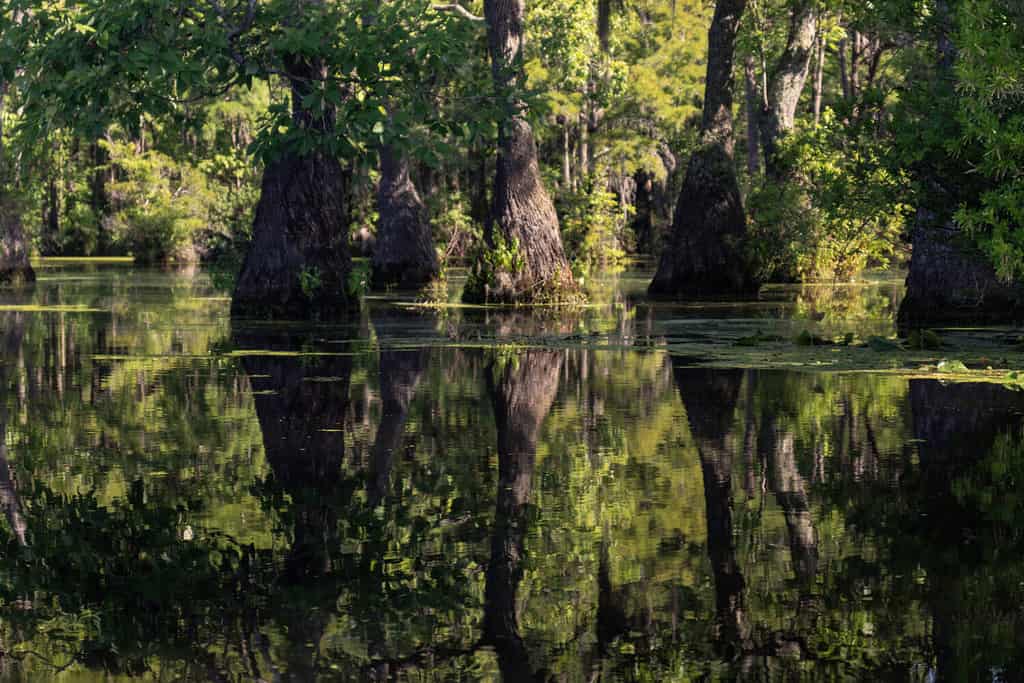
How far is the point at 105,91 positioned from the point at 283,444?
10735 mm

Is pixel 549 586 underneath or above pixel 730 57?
underneath

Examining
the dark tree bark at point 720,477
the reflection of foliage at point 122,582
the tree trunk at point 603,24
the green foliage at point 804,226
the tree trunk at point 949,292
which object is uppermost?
the tree trunk at point 603,24

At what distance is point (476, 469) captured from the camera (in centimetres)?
911

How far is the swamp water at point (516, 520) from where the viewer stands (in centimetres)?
A: 526

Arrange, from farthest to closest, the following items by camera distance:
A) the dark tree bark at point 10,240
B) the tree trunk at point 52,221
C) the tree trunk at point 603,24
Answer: the tree trunk at point 52,221, the tree trunk at point 603,24, the dark tree bark at point 10,240

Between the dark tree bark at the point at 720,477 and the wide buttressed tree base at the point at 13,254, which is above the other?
the wide buttressed tree base at the point at 13,254

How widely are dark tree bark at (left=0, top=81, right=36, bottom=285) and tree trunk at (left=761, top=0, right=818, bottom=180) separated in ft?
58.5

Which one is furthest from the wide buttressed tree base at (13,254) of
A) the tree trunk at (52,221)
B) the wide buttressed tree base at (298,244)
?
the tree trunk at (52,221)

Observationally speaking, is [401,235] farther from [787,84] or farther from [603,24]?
[603,24]

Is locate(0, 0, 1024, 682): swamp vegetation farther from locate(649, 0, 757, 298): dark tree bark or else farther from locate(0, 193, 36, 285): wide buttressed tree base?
locate(0, 193, 36, 285): wide buttressed tree base

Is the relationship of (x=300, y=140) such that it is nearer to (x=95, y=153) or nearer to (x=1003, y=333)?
(x=1003, y=333)

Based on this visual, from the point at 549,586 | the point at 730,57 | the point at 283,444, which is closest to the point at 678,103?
the point at 730,57

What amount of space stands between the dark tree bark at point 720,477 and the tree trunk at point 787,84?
19653 mm

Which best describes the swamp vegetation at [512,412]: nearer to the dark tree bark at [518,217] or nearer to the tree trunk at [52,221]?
the dark tree bark at [518,217]
